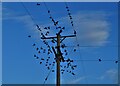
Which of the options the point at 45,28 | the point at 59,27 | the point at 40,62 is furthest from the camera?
the point at 40,62

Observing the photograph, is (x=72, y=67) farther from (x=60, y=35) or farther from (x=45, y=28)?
(x=45, y=28)

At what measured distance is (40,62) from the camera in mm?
29812

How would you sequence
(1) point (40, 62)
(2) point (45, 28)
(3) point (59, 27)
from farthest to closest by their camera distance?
(1) point (40, 62)
(3) point (59, 27)
(2) point (45, 28)

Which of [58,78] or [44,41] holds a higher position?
[44,41]

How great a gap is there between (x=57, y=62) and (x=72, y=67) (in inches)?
41.9

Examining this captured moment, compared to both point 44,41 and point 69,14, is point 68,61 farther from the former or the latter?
point 69,14

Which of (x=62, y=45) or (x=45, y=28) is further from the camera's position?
(x=62, y=45)

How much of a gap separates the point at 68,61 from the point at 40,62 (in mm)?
2484

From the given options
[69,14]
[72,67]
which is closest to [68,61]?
[72,67]

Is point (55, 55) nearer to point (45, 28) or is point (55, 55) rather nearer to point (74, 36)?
point (74, 36)

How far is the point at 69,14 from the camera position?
26391mm

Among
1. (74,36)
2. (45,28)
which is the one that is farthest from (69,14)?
(74,36)

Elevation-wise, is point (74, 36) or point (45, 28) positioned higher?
point (74, 36)

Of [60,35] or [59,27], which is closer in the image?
[59,27]
